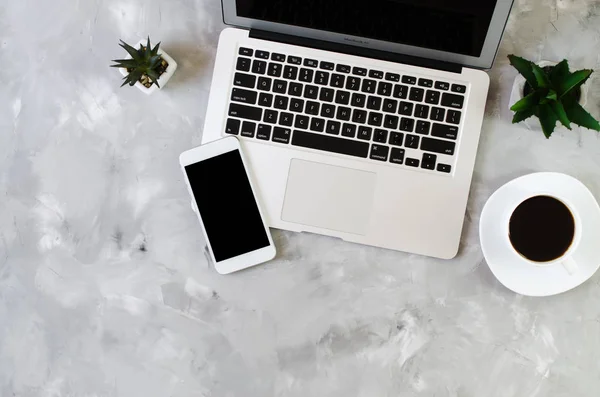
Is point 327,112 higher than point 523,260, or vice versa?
point 327,112

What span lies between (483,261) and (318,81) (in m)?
0.32

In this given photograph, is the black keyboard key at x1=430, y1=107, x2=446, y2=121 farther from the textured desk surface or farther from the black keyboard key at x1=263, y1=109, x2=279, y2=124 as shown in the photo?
the black keyboard key at x1=263, y1=109, x2=279, y2=124

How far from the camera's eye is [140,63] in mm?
814

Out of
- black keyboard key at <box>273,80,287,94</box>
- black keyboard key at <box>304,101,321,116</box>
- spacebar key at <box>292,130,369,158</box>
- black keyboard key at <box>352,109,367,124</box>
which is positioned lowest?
spacebar key at <box>292,130,369,158</box>

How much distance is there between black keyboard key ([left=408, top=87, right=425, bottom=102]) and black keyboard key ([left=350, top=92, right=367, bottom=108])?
59 millimetres

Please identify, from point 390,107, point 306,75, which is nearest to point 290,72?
point 306,75

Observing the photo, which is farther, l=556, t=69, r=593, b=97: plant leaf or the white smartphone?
the white smartphone

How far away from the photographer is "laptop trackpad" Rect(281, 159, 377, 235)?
32.1 inches

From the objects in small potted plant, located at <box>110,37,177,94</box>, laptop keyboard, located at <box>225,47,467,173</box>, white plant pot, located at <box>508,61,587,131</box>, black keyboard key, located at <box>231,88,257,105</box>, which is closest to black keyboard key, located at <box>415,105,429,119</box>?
laptop keyboard, located at <box>225,47,467,173</box>

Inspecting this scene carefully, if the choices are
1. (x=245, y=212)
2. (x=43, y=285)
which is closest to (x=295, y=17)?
(x=245, y=212)

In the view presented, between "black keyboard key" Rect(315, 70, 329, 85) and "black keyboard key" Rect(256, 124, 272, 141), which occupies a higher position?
"black keyboard key" Rect(315, 70, 329, 85)

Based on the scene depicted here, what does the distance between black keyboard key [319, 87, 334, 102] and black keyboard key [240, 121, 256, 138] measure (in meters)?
0.10

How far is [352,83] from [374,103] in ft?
0.13

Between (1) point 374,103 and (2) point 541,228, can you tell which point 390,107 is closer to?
(1) point 374,103
